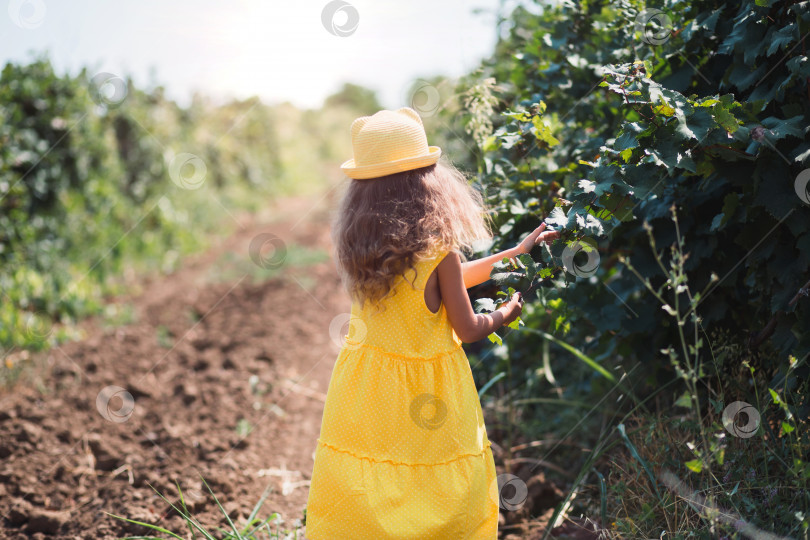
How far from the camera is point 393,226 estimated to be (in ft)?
5.48

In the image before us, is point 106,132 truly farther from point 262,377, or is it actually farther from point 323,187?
point 323,187

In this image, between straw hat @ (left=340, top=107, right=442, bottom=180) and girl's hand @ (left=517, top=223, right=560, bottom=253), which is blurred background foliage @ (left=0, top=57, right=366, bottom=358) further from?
girl's hand @ (left=517, top=223, right=560, bottom=253)

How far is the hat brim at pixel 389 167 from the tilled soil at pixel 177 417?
53.0 inches

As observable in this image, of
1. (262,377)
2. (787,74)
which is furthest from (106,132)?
(787,74)

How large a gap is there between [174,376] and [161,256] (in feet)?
11.0

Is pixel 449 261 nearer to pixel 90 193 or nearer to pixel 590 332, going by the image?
pixel 590 332
